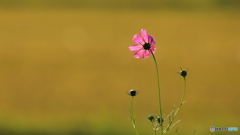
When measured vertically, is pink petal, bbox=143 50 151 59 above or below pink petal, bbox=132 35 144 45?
below

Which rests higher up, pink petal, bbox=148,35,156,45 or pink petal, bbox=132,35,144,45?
pink petal, bbox=132,35,144,45

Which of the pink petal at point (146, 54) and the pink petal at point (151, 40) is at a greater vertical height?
the pink petal at point (151, 40)

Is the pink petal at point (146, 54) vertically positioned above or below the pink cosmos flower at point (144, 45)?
below

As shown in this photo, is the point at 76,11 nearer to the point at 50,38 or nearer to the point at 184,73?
the point at 50,38

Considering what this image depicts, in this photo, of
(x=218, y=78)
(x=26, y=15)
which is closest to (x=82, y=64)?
(x=218, y=78)

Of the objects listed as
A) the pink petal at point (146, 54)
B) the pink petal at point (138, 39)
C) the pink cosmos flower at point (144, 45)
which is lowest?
the pink petal at point (146, 54)

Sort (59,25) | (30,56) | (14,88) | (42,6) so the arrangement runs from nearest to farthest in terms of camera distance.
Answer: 1. (14,88)
2. (30,56)
3. (59,25)
4. (42,6)

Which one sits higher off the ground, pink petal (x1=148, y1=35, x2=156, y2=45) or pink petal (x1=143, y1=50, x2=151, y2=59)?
pink petal (x1=148, y1=35, x2=156, y2=45)

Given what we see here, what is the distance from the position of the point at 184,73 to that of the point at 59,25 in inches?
283

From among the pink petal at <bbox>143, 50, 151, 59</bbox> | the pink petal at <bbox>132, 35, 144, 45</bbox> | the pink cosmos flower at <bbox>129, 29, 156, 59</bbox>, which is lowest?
the pink petal at <bbox>143, 50, 151, 59</bbox>

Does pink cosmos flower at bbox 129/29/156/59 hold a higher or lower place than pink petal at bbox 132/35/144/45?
lower

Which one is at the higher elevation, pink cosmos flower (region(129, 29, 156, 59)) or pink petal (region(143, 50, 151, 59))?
pink cosmos flower (region(129, 29, 156, 59))

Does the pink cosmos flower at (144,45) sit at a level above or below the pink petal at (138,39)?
below

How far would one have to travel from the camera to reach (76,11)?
10117mm
